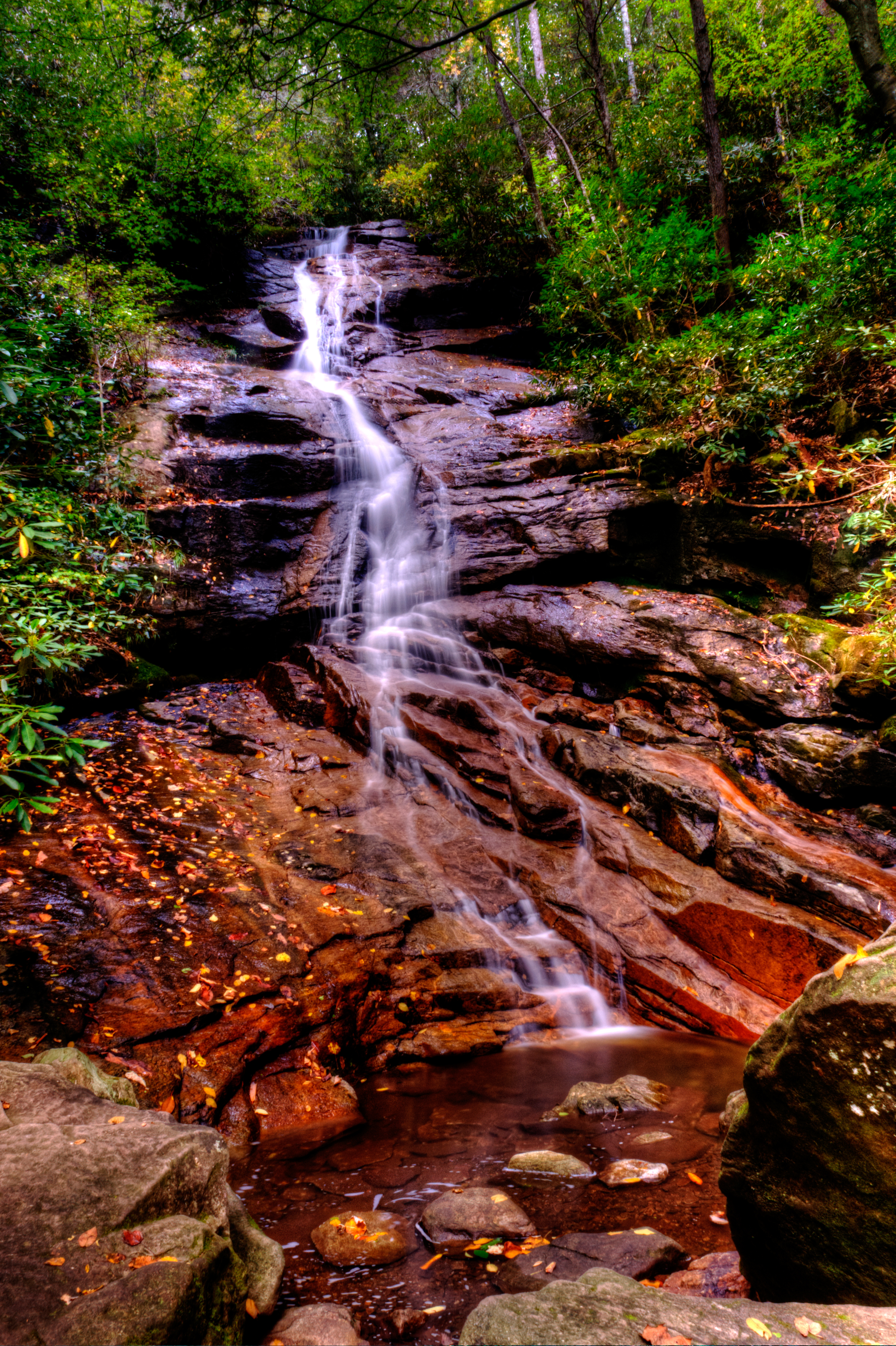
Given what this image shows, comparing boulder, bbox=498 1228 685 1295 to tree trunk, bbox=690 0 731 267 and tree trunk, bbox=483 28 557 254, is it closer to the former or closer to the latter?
tree trunk, bbox=690 0 731 267

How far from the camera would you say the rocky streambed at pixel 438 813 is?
3.91 m

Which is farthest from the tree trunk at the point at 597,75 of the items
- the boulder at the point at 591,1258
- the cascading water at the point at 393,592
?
the boulder at the point at 591,1258

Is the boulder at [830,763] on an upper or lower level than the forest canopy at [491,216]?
lower

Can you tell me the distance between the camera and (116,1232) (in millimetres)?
1899

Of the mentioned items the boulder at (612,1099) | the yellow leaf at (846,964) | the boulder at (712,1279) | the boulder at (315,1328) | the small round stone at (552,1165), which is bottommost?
the boulder at (612,1099)

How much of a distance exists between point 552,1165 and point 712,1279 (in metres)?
1.06

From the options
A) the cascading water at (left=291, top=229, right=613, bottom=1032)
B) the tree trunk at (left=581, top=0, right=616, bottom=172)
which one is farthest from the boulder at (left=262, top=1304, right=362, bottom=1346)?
the tree trunk at (left=581, top=0, right=616, bottom=172)

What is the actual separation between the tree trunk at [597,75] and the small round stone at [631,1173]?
17.5 metres

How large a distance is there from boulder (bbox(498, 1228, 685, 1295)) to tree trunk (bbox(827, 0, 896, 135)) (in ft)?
34.7

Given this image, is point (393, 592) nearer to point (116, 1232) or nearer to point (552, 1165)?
point (552, 1165)

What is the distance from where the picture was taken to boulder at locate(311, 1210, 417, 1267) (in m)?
2.77

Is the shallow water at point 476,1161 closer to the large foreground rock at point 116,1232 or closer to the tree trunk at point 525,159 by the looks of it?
the large foreground rock at point 116,1232

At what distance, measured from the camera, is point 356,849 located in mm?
6379

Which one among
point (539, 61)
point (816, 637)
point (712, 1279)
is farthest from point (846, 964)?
point (539, 61)
